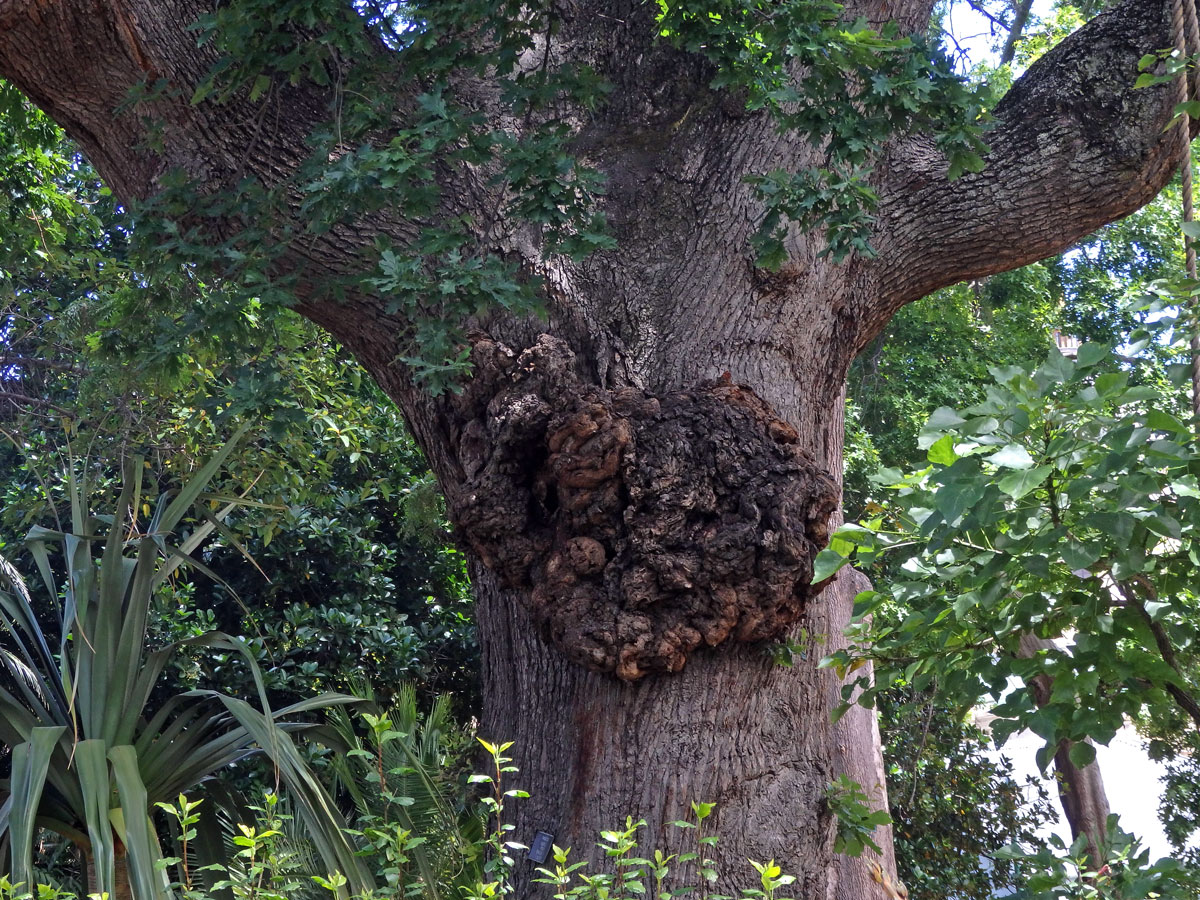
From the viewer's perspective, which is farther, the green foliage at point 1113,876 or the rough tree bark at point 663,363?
the rough tree bark at point 663,363

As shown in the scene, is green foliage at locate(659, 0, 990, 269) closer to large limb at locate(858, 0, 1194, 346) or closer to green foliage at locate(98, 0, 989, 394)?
green foliage at locate(98, 0, 989, 394)

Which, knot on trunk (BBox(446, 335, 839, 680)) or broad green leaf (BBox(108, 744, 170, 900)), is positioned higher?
knot on trunk (BBox(446, 335, 839, 680))

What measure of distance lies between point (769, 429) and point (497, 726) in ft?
3.99

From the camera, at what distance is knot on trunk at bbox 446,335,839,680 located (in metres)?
2.92

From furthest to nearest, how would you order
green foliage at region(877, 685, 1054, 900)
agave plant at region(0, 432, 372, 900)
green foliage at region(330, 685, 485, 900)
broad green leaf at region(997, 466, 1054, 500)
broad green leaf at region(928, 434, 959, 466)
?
green foliage at region(877, 685, 1054, 900)
agave plant at region(0, 432, 372, 900)
green foliage at region(330, 685, 485, 900)
broad green leaf at region(928, 434, 959, 466)
broad green leaf at region(997, 466, 1054, 500)

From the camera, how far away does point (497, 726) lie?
328cm

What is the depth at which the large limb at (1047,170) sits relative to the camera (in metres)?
3.45

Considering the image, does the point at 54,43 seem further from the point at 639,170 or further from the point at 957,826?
the point at 957,826

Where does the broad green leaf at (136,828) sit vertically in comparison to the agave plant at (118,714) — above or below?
below

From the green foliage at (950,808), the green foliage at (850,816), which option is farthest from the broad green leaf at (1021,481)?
the green foliage at (950,808)

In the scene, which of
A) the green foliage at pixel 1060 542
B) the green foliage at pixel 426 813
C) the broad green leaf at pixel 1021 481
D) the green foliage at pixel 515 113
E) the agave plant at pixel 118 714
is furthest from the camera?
the agave plant at pixel 118 714

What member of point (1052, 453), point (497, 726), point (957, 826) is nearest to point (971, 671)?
point (1052, 453)

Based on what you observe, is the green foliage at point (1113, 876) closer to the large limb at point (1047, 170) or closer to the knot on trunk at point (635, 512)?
the knot on trunk at point (635, 512)

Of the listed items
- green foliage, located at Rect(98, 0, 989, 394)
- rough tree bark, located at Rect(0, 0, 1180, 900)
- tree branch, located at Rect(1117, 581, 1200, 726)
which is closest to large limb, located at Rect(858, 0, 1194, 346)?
rough tree bark, located at Rect(0, 0, 1180, 900)
